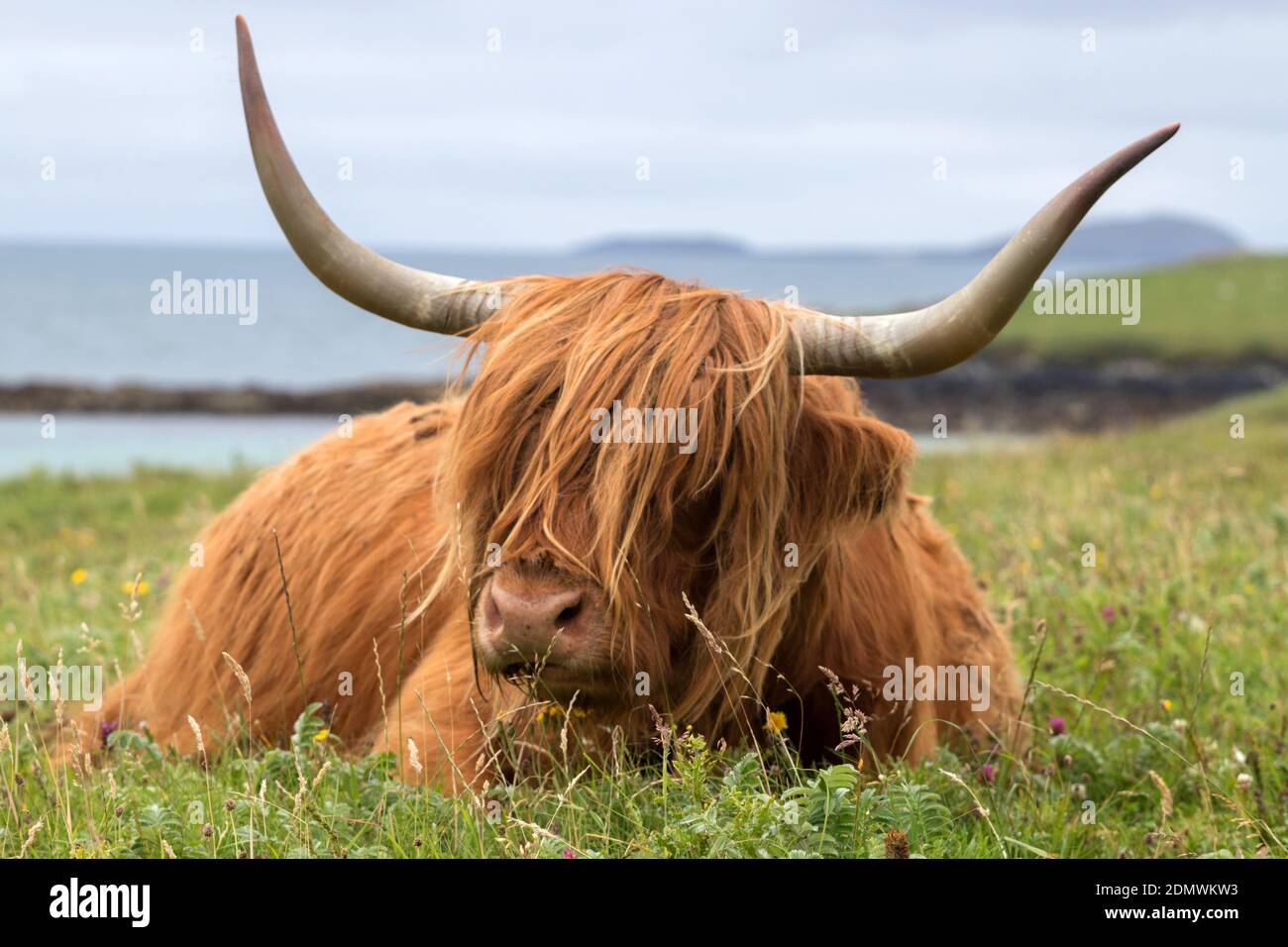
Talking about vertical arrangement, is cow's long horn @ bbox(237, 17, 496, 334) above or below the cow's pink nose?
above

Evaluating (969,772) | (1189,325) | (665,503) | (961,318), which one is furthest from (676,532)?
(1189,325)

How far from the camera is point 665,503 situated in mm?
3518

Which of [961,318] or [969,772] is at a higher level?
[961,318]

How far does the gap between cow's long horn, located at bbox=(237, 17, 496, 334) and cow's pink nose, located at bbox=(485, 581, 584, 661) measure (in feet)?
3.35

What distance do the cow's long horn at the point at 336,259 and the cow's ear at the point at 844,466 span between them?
3.06 feet

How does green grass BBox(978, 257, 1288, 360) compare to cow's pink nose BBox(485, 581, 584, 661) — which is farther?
green grass BBox(978, 257, 1288, 360)

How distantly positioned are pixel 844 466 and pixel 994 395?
28.1 meters

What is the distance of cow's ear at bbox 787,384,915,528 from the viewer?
3.78m

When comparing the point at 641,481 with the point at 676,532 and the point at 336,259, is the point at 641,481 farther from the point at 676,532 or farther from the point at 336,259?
the point at 336,259

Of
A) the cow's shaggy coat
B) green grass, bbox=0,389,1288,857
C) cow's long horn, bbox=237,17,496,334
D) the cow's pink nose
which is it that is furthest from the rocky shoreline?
the cow's pink nose

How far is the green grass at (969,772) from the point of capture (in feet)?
10.3

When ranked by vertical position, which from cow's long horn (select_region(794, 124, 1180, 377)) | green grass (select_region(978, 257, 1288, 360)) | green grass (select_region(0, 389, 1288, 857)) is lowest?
green grass (select_region(0, 389, 1288, 857))

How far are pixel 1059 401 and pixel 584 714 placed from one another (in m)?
28.5

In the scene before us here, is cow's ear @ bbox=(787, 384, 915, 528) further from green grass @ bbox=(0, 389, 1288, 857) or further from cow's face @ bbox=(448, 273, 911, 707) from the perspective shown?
green grass @ bbox=(0, 389, 1288, 857)
